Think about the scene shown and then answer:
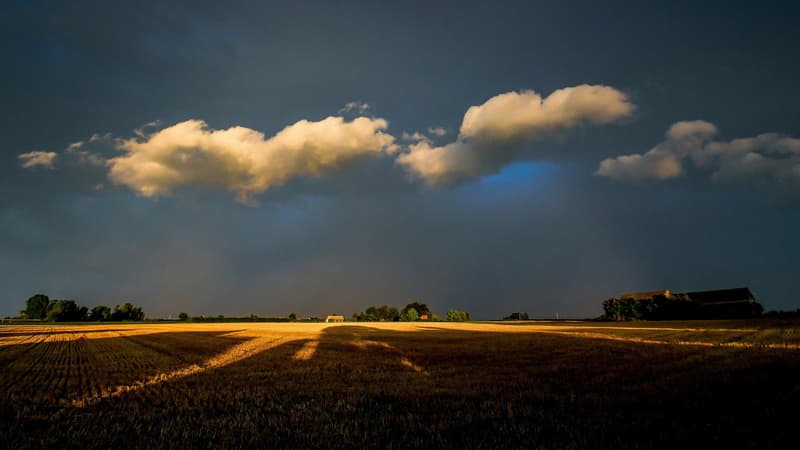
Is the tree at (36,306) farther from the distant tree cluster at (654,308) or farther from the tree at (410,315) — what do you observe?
the distant tree cluster at (654,308)

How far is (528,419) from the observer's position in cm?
740

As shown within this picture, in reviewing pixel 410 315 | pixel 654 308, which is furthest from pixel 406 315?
pixel 654 308

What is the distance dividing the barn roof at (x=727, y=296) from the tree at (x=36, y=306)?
230 m

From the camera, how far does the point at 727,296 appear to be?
340ft

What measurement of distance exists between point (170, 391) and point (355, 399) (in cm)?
562

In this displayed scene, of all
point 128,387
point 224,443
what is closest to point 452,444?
point 224,443

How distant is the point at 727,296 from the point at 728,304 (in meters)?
8.17

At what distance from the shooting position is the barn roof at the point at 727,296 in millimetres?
99000

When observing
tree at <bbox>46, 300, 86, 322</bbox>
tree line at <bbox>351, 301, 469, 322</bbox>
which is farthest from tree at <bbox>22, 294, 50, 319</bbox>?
tree line at <bbox>351, 301, 469, 322</bbox>

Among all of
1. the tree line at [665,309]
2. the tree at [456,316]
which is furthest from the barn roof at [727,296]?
the tree at [456,316]

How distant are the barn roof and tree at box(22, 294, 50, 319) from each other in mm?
229774

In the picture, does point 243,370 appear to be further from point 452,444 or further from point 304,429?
point 452,444

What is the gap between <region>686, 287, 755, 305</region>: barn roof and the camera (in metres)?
99.0

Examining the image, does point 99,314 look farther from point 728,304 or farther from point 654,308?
point 728,304
